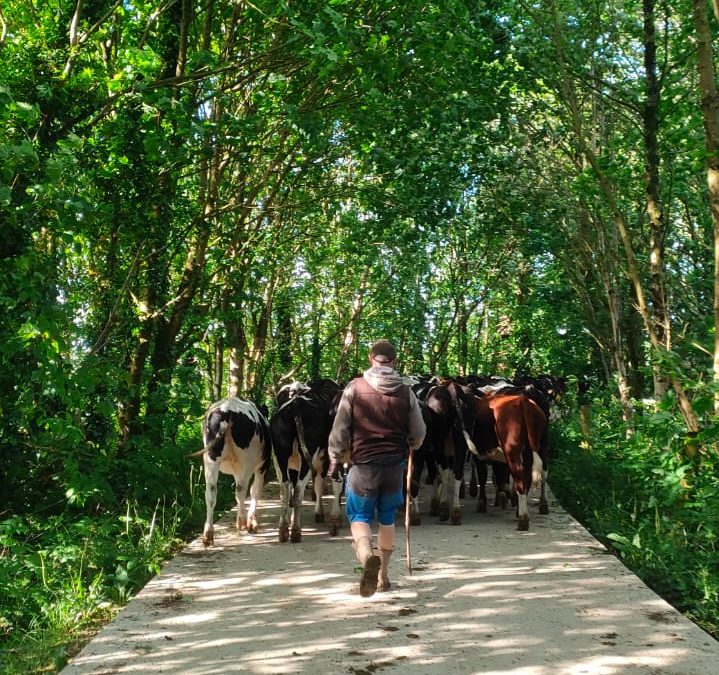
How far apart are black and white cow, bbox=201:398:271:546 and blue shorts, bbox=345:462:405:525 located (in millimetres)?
2749

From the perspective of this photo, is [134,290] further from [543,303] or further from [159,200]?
[543,303]

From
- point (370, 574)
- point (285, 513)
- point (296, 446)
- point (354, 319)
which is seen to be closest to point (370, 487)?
point (370, 574)

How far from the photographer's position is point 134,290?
1247cm

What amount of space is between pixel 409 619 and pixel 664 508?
426 cm

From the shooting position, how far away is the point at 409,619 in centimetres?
633

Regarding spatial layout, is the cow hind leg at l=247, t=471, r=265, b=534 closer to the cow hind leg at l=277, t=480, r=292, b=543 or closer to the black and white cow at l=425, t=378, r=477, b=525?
the cow hind leg at l=277, t=480, r=292, b=543

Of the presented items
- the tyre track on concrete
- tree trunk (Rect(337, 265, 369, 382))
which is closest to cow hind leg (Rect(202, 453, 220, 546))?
the tyre track on concrete

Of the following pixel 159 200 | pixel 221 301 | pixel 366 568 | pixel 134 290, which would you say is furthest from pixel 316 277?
pixel 366 568

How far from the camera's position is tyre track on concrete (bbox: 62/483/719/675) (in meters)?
5.38

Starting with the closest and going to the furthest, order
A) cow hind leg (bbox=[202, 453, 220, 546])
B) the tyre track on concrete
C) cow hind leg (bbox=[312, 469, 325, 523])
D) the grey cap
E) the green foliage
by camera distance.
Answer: the tyre track on concrete
the green foliage
the grey cap
cow hind leg (bbox=[202, 453, 220, 546])
cow hind leg (bbox=[312, 469, 325, 523])

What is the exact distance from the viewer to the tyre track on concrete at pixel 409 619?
5.38 meters

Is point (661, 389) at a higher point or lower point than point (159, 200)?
lower

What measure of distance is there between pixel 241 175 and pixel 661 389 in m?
8.22

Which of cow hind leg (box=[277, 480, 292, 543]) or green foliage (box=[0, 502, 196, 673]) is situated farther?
cow hind leg (box=[277, 480, 292, 543])
